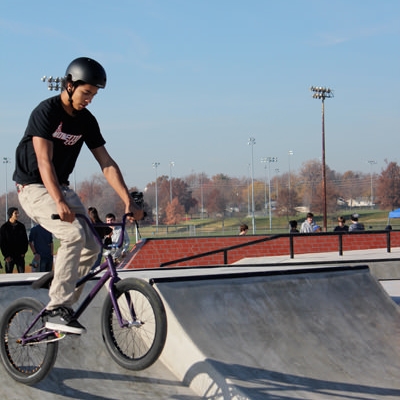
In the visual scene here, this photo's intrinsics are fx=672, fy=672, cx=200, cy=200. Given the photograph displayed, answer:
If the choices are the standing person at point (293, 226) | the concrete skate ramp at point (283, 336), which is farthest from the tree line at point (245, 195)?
the concrete skate ramp at point (283, 336)

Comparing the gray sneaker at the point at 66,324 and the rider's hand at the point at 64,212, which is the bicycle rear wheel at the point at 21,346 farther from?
the rider's hand at the point at 64,212

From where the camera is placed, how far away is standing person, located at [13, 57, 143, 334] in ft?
16.0

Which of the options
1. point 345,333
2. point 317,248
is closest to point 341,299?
point 345,333

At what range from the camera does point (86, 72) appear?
190 inches

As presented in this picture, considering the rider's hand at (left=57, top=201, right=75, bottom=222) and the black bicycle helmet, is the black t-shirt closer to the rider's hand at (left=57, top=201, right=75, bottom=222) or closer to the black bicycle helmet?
the black bicycle helmet

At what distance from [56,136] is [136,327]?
1.54 m

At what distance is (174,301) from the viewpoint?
20.3 feet

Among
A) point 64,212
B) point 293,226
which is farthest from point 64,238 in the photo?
point 293,226

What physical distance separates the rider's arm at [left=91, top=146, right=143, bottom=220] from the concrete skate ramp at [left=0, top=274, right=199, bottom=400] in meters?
1.42

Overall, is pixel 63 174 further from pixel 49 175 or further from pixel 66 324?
pixel 66 324

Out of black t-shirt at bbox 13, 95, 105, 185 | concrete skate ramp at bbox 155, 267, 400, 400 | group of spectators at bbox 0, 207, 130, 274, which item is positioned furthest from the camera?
group of spectators at bbox 0, 207, 130, 274

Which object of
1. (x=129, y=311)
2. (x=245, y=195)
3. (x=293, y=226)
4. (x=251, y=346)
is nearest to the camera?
(x=129, y=311)

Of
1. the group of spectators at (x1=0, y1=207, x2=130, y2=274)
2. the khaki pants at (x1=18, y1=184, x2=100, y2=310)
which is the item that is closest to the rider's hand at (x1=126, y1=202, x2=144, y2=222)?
the khaki pants at (x1=18, y1=184, x2=100, y2=310)

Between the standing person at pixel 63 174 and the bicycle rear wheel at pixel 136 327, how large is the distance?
1.16 feet
